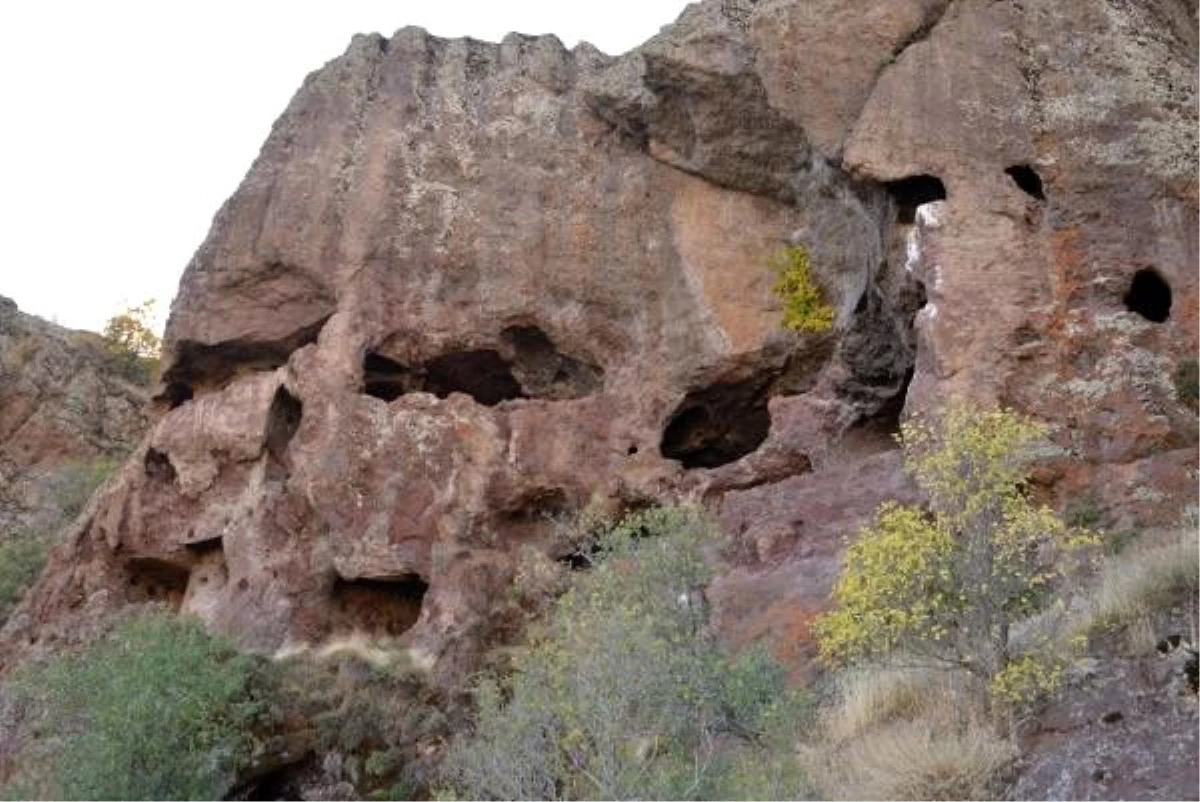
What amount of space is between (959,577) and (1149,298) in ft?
29.5

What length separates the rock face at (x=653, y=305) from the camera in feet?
52.7

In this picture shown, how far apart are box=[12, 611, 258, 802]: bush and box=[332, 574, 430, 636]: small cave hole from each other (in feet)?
12.4

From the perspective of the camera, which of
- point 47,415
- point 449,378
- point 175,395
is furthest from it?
point 47,415

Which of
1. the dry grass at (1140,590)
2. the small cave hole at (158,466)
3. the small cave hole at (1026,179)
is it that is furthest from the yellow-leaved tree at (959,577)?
the small cave hole at (158,466)

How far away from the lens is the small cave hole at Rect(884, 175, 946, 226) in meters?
17.7

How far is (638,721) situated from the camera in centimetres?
1107

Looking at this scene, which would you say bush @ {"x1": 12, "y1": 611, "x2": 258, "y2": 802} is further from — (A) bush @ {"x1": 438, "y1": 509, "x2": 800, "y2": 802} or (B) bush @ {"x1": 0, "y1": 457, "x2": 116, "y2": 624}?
(B) bush @ {"x1": 0, "y1": 457, "x2": 116, "y2": 624}

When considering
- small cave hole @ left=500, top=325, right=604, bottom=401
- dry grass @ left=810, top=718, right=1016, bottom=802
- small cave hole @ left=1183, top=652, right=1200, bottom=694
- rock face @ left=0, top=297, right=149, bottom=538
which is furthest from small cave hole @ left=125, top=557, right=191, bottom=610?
small cave hole @ left=1183, top=652, right=1200, bottom=694

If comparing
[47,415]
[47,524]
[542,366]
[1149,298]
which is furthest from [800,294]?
[47,415]

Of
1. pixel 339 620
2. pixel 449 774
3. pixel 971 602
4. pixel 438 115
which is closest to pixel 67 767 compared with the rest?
pixel 449 774

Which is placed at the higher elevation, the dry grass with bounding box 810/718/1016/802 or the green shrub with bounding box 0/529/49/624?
the dry grass with bounding box 810/718/1016/802

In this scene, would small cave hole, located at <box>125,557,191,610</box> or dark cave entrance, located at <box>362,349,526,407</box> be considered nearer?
small cave hole, located at <box>125,557,191,610</box>

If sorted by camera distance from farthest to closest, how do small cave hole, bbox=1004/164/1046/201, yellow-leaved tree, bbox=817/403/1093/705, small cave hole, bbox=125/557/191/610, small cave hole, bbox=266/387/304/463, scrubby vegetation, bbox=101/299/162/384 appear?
scrubby vegetation, bbox=101/299/162/384
small cave hole, bbox=125/557/191/610
small cave hole, bbox=266/387/304/463
small cave hole, bbox=1004/164/1046/201
yellow-leaved tree, bbox=817/403/1093/705

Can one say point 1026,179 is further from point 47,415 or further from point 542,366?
point 47,415
